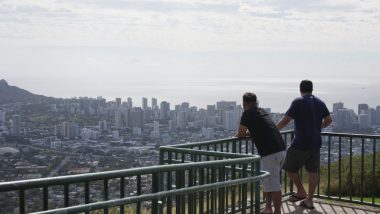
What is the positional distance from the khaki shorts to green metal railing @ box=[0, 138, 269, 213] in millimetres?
572

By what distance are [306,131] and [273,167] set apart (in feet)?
4.43

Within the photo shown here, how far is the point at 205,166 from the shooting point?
587cm

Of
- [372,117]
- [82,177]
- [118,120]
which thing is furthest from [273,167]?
[118,120]

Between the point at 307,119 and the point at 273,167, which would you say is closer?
the point at 273,167

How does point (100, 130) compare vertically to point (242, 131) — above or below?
below

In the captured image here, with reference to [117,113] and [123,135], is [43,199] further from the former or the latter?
[117,113]

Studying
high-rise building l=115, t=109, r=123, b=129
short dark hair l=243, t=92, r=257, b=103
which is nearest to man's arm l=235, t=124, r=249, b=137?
short dark hair l=243, t=92, r=257, b=103

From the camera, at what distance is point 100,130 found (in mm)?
50281

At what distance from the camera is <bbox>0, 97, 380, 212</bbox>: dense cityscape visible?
26.3 meters

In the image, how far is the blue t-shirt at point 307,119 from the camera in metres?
8.80

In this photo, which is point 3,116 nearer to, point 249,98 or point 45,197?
point 249,98

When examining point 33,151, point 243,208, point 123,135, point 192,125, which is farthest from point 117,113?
point 243,208

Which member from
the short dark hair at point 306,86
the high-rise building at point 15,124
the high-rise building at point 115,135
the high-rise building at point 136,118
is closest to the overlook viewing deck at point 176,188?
the short dark hair at point 306,86

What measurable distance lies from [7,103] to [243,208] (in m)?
57.8
